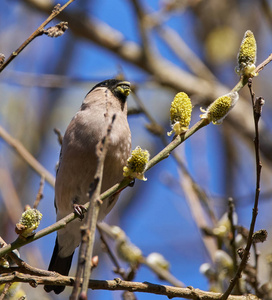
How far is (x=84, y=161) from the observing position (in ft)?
11.4

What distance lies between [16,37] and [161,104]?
9.08ft

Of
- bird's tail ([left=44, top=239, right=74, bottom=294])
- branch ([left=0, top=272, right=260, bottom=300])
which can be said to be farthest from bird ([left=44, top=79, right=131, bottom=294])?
branch ([left=0, top=272, right=260, bottom=300])

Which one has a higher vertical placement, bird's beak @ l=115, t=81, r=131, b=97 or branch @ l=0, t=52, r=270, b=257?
bird's beak @ l=115, t=81, r=131, b=97

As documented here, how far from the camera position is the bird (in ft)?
11.4

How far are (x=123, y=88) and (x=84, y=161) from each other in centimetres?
99

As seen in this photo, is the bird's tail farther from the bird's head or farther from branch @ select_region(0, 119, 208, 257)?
branch @ select_region(0, 119, 208, 257)

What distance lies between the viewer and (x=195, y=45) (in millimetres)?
8367

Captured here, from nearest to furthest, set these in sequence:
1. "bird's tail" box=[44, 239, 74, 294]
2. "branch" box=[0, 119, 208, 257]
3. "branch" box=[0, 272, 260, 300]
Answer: "branch" box=[0, 119, 208, 257] < "branch" box=[0, 272, 260, 300] < "bird's tail" box=[44, 239, 74, 294]

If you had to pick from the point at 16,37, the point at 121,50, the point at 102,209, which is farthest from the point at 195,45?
the point at 102,209

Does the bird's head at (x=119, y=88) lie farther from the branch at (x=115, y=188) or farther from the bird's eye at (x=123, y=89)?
the branch at (x=115, y=188)

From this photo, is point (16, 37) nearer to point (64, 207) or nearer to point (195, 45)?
point (195, 45)

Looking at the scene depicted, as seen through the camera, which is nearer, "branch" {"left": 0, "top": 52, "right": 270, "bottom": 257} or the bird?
"branch" {"left": 0, "top": 52, "right": 270, "bottom": 257}

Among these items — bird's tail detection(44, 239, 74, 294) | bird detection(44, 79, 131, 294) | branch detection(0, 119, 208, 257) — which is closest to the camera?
branch detection(0, 119, 208, 257)

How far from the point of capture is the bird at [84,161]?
3473mm
